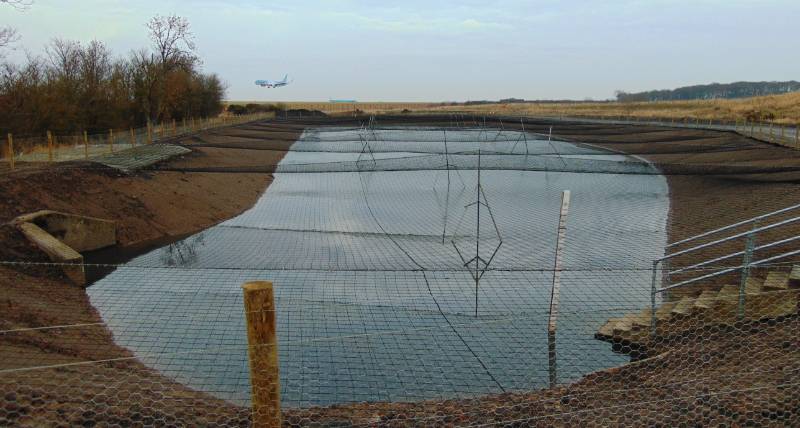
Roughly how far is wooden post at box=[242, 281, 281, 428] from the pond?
0.86 metres

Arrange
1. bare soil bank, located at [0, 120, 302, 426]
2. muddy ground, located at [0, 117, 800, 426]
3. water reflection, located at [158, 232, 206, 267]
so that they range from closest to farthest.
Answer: muddy ground, located at [0, 117, 800, 426]
bare soil bank, located at [0, 120, 302, 426]
water reflection, located at [158, 232, 206, 267]

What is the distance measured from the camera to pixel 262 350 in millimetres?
3000

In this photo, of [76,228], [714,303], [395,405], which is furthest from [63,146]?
[714,303]

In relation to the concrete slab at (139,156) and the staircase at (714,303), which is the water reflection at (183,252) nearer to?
the concrete slab at (139,156)

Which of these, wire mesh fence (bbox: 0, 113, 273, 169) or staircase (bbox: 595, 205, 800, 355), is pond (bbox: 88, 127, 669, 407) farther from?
wire mesh fence (bbox: 0, 113, 273, 169)

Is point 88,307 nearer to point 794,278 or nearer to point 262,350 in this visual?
point 262,350

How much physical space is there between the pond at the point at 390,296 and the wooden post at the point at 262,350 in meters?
0.86

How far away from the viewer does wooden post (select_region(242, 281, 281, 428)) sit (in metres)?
2.92

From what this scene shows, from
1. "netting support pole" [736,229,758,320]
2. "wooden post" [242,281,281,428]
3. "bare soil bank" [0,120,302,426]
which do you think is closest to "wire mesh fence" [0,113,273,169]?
"bare soil bank" [0,120,302,426]

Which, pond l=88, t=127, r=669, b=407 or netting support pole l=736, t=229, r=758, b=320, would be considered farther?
pond l=88, t=127, r=669, b=407

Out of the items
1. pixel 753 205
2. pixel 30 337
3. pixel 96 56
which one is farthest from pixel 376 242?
pixel 96 56

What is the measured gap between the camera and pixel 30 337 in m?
6.22

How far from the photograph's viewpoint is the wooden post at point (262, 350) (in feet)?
9.57

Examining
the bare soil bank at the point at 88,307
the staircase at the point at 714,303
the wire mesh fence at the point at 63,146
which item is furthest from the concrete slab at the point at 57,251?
the staircase at the point at 714,303
